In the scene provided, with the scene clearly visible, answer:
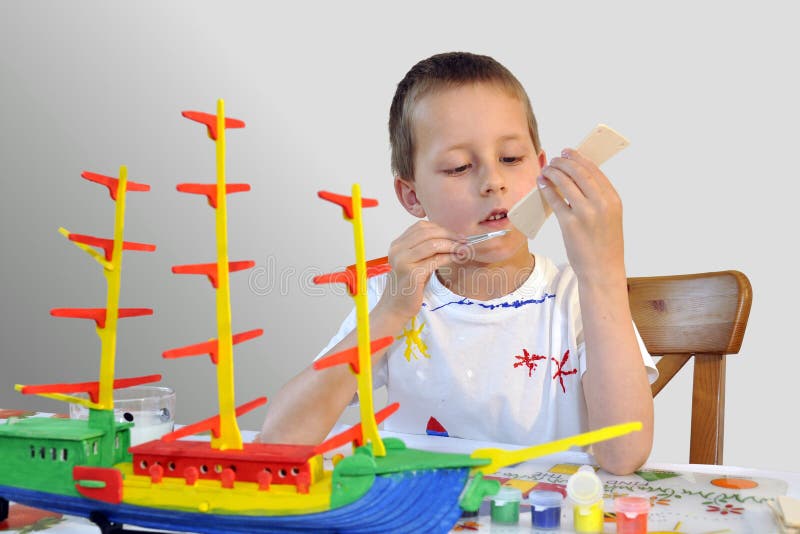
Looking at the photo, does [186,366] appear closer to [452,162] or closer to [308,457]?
[452,162]

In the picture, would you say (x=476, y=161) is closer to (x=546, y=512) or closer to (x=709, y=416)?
(x=709, y=416)

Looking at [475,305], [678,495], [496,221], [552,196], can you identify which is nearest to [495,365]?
[475,305]

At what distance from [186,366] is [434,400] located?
4.85 feet

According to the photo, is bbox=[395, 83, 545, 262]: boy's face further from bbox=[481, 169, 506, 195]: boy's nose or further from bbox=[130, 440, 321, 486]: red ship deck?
bbox=[130, 440, 321, 486]: red ship deck

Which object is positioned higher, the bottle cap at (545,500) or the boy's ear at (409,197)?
the boy's ear at (409,197)

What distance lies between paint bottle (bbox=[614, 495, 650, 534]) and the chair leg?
49 centimetres

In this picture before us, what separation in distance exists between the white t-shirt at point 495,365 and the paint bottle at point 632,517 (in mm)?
496

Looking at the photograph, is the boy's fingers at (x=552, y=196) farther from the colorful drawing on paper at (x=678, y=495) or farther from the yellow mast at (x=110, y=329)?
the yellow mast at (x=110, y=329)

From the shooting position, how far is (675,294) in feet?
3.74

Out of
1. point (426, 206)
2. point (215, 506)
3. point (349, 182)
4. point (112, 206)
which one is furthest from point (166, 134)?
point (215, 506)

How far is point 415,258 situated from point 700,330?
40cm

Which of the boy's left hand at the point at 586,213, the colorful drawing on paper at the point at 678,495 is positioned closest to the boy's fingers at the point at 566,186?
the boy's left hand at the point at 586,213

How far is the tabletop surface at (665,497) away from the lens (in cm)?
63

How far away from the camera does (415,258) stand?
991 mm
